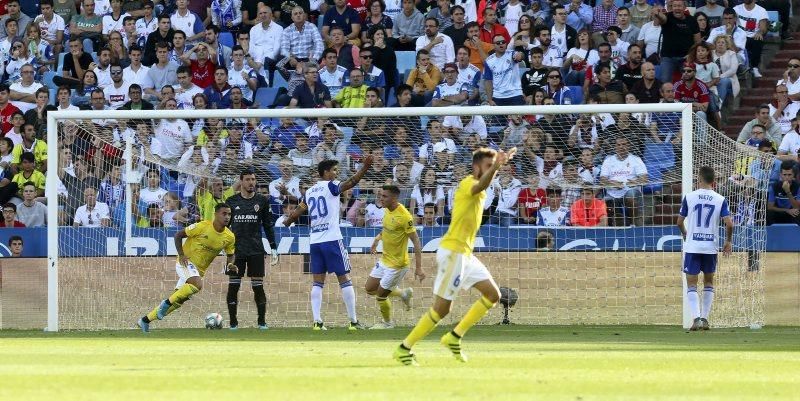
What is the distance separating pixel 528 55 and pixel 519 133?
13.6 ft

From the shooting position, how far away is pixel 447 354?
14023mm

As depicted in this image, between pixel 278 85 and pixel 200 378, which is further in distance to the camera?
pixel 278 85

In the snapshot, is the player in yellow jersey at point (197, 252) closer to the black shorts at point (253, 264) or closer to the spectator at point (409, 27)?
the black shorts at point (253, 264)

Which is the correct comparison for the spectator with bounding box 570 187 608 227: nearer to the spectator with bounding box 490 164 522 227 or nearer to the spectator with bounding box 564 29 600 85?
the spectator with bounding box 490 164 522 227

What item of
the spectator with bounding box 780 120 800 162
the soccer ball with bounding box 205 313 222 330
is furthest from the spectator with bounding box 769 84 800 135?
the soccer ball with bounding box 205 313 222 330

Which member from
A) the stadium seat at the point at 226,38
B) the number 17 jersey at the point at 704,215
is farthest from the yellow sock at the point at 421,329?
the stadium seat at the point at 226,38

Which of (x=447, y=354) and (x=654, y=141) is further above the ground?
(x=654, y=141)

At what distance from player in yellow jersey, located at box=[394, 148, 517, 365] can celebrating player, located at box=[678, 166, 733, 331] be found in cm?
657

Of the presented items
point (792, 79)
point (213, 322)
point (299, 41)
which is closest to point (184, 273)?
point (213, 322)

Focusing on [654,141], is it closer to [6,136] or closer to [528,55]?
[528,55]

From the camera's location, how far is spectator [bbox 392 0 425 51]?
2703 centimetres

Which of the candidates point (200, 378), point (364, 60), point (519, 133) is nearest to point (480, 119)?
point (519, 133)

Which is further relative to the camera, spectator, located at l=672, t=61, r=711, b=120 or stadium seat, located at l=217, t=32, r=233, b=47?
stadium seat, located at l=217, t=32, r=233, b=47

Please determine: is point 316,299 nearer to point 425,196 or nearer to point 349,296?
point 349,296
